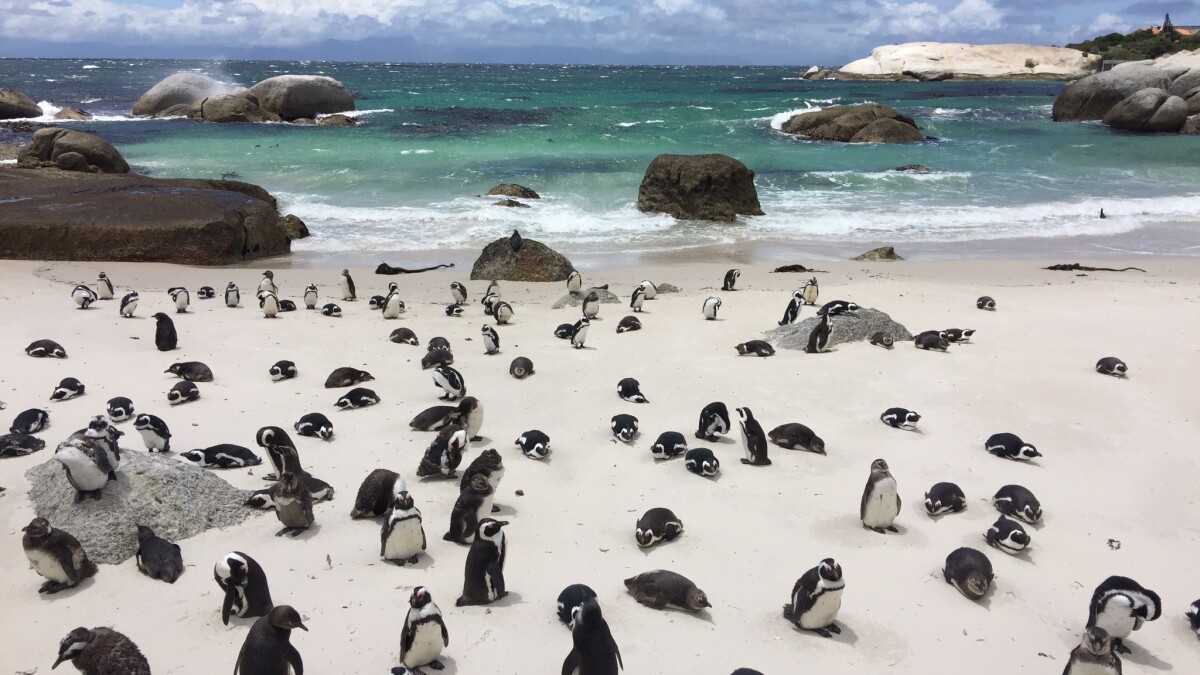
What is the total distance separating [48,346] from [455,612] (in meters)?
6.89

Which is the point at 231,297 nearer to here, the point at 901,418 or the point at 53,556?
the point at 53,556

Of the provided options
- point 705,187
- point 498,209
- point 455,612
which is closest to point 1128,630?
point 455,612

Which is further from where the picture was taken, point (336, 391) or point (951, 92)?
point (951, 92)

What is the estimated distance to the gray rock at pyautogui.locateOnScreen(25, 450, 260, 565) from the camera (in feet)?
17.6

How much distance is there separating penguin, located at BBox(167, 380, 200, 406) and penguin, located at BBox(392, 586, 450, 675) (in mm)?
4788

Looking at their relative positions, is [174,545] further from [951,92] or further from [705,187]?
[951,92]

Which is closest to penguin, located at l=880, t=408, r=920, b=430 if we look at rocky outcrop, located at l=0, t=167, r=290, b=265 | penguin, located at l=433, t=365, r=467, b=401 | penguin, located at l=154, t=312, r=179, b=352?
penguin, located at l=433, t=365, r=467, b=401

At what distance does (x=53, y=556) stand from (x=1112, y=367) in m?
9.93

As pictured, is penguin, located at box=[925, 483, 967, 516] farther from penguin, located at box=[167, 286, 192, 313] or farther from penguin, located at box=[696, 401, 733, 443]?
penguin, located at box=[167, 286, 192, 313]

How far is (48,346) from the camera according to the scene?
9242 mm

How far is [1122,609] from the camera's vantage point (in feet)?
15.6

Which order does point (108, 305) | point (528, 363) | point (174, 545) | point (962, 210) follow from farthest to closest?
point (962, 210) < point (108, 305) < point (528, 363) < point (174, 545)

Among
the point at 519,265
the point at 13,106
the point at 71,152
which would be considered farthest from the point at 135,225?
the point at 13,106

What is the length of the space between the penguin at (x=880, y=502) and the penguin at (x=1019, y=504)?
2.80 feet
